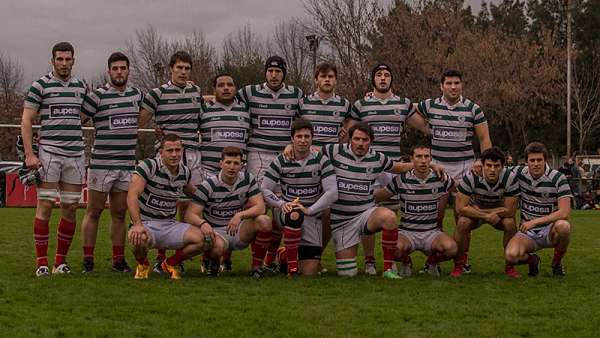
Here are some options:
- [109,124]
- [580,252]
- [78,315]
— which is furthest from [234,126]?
[580,252]

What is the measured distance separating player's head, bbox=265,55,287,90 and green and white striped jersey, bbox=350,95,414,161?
80 centimetres

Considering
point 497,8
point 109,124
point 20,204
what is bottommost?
point 20,204

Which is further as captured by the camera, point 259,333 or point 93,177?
point 93,177

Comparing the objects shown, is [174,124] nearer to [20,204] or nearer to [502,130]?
[20,204]

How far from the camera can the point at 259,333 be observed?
5.11 m

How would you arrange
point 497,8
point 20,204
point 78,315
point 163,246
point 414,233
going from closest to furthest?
point 78,315 → point 163,246 → point 414,233 → point 20,204 → point 497,8

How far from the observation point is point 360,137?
25.0 ft

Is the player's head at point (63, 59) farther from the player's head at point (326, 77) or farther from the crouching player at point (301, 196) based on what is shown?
the player's head at point (326, 77)

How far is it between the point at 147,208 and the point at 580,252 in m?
5.59

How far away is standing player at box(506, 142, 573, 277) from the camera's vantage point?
7.49 m

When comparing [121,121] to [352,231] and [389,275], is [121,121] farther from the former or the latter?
[389,275]

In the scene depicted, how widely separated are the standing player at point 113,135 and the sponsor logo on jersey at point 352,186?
1.96m

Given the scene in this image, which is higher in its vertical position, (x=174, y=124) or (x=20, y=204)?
(x=174, y=124)

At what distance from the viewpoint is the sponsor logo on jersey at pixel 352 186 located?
7.78m
